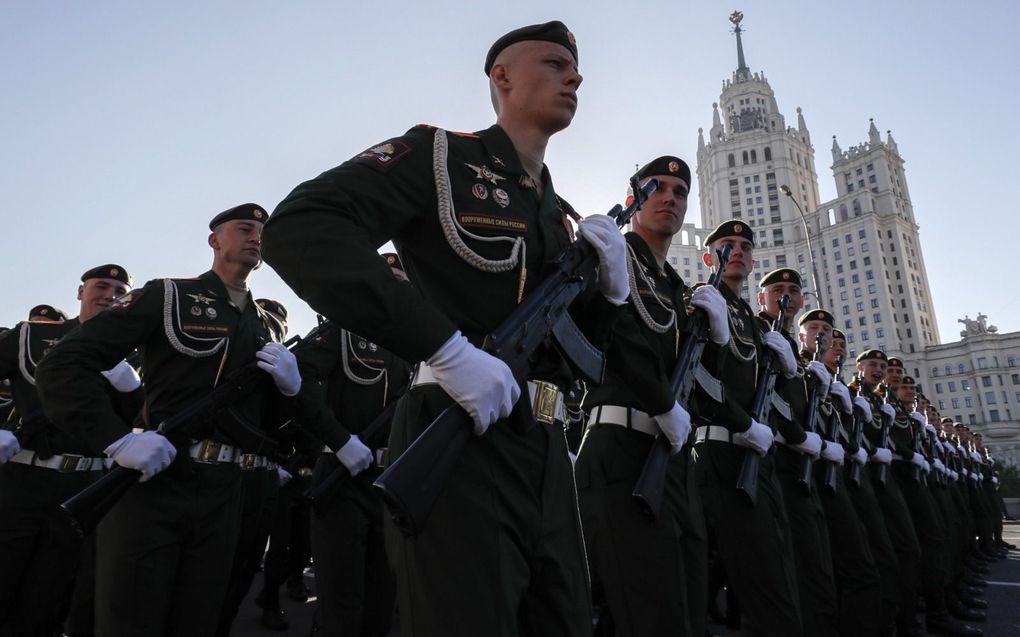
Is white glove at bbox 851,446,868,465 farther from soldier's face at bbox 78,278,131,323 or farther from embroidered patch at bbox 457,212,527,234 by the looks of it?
soldier's face at bbox 78,278,131,323

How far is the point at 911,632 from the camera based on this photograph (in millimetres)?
6285

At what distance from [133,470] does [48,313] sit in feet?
18.9

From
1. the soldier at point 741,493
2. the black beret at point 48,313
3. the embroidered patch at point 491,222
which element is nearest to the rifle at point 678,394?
the soldier at point 741,493

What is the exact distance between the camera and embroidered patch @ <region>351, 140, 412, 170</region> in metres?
1.98

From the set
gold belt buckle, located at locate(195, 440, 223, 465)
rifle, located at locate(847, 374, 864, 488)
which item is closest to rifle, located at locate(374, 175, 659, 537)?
gold belt buckle, located at locate(195, 440, 223, 465)

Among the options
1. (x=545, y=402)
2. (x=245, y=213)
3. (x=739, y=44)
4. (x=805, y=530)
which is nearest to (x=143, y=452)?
(x=245, y=213)

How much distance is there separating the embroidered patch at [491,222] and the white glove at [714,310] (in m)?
2.34

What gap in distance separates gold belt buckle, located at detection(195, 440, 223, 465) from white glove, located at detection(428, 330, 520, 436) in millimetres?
2498

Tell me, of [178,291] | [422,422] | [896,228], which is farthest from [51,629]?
[896,228]

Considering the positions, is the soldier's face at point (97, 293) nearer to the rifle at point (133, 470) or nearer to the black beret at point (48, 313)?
the black beret at point (48, 313)

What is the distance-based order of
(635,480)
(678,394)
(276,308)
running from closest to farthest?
1. (635,480)
2. (678,394)
3. (276,308)

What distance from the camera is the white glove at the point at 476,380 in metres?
1.65

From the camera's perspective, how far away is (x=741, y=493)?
4.21 metres

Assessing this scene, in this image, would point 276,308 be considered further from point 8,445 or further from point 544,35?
point 544,35
